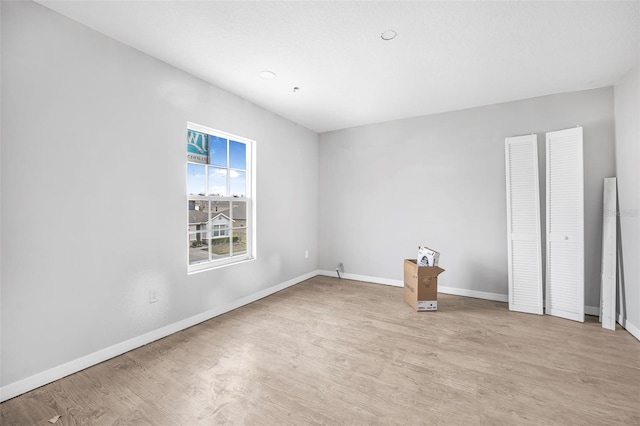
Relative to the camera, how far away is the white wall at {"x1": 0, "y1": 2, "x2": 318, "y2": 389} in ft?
5.82

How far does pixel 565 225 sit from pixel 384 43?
284cm

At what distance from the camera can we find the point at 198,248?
121 inches

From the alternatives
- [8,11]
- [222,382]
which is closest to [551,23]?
[222,382]

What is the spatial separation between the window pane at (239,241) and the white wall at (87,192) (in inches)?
16.8

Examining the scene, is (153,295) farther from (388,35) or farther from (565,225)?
(565,225)

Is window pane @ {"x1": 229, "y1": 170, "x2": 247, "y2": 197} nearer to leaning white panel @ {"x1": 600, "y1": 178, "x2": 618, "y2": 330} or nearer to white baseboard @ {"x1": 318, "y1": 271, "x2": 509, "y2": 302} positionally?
white baseboard @ {"x1": 318, "y1": 271, "x2": 509, "y2": 302}

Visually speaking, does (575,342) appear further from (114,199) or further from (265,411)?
(114,199)

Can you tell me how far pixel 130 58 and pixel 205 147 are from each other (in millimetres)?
1033

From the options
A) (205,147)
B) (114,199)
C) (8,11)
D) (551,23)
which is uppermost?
(551,23)

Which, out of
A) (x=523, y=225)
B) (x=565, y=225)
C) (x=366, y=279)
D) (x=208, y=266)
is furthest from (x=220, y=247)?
(x=565, y=225)

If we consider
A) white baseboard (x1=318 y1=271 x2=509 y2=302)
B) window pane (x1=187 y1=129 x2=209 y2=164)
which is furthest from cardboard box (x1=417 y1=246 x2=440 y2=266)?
window pane (x1=187 y1=129 x2=209 y2=164)

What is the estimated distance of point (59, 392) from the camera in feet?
5.91

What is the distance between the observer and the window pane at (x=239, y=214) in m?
3.52

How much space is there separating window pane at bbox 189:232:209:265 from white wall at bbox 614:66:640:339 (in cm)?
440
